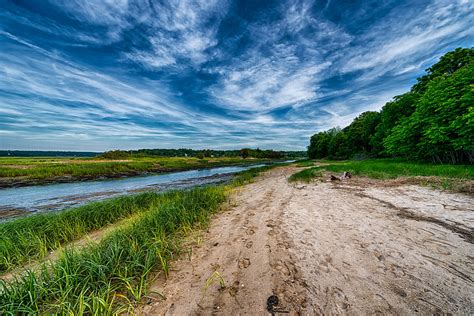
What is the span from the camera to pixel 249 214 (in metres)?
6.48

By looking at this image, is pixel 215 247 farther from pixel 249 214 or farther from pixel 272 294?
pixel 249 214

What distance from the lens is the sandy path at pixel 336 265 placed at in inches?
92.2

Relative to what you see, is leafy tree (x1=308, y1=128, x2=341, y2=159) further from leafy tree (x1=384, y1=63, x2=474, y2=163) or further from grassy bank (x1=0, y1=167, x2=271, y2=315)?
grassy bank (x1=0, y1=167, x2=271, y2=315)

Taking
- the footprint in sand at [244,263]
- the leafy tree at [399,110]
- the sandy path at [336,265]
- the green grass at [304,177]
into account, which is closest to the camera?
the sandy path at [336,265]

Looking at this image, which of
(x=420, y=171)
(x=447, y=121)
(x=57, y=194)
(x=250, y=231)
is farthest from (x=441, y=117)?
(x=57, y=194)

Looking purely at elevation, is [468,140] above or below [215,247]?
above

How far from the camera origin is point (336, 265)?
3168 mm

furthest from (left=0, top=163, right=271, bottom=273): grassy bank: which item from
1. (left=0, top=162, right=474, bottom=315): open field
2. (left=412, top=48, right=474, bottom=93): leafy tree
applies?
(left=412, top=48, right=474, bottom=93): leafy tree

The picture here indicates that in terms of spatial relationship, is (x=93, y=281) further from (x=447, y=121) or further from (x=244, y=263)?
(x=447, y=121)

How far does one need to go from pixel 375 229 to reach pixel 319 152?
7833cm

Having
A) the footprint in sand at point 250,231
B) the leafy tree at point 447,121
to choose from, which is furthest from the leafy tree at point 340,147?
the footprint in sand at point 250,231

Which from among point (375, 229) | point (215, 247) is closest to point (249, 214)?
point (215, 247)

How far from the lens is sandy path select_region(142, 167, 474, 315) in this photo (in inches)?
92.2

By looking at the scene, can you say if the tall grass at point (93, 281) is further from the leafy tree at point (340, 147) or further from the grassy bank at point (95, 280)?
the leafy tree at point (340, 147)
